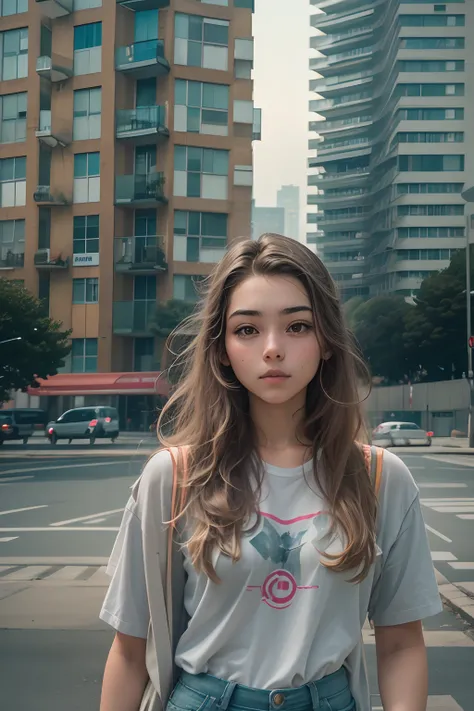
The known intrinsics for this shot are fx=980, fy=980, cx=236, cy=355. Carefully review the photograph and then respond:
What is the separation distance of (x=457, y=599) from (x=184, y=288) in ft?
5.23

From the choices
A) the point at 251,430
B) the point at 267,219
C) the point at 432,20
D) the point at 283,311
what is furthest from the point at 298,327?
the point at 432,20

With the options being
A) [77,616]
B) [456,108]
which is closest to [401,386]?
[456,108]

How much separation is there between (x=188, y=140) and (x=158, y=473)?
9.22 feet

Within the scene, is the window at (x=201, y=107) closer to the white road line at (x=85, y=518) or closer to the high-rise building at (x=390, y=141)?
the high-rise building at (x=390, y=141)

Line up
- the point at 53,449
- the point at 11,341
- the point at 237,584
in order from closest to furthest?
the point at 237,584, the point at 53,449, the point at 11,341

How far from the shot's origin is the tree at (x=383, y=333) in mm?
3697

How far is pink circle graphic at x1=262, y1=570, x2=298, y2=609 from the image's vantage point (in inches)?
41.5

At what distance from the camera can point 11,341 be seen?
390cm

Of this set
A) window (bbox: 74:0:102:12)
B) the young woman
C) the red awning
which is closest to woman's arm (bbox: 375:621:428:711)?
the young woman

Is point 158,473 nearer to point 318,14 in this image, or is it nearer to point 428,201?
point 428,201

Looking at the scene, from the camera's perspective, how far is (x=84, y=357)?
369 cm

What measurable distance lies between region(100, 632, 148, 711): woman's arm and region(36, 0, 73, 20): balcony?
329 cm

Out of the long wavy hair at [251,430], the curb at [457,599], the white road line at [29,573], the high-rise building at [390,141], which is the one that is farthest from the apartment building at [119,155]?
the long wavy hair at [251,430]

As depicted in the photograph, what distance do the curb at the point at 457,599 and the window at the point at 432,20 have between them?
7.46 feet
